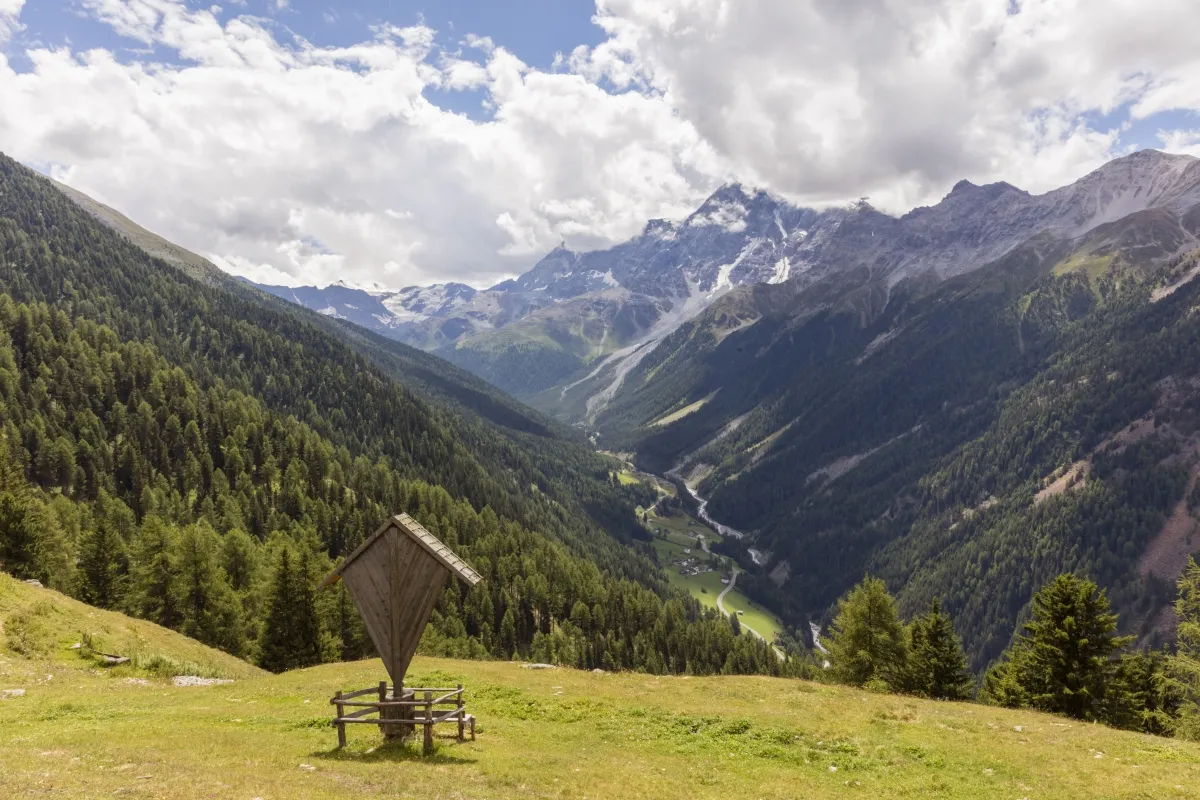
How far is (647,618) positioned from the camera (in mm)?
138125

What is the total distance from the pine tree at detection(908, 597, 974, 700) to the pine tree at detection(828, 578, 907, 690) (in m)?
2.50

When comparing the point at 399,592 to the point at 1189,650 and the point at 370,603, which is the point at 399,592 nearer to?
the point at 370,603

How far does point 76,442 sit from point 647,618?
124m

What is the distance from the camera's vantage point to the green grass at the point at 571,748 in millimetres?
18797

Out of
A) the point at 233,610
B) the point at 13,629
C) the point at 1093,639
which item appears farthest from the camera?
the point at 233,610

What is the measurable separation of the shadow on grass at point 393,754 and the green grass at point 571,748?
0.11m

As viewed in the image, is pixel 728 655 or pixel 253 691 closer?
pixel 253 691

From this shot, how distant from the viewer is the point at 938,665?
58.6m

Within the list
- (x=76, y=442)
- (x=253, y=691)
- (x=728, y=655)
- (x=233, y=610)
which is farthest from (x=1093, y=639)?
(x=76, y=442)

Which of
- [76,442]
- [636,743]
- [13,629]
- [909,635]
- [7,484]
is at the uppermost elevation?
[76,442]

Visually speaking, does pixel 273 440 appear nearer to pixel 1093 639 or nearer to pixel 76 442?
pixel 76 442

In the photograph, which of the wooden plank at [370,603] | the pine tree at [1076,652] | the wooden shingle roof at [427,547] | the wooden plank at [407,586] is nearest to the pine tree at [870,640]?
the pine tree at [1076,652]

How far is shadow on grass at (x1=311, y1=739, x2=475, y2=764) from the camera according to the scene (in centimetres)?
2197

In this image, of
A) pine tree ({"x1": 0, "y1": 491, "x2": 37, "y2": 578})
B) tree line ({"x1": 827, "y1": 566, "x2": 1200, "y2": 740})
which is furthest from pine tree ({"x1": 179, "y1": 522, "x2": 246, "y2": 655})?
tree line ({"x1": 827, "y1": 566, "x2": 1200, "y2": 740})
